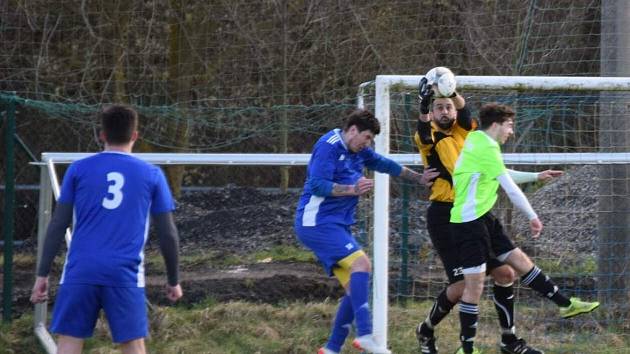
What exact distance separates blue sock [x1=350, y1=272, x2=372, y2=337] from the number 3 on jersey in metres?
2.02

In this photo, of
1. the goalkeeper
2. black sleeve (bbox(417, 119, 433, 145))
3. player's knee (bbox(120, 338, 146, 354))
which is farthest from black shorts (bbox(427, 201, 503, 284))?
player's knee (bbox(120, 338, 146, 354))

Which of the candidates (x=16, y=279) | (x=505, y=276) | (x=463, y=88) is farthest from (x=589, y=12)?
(x=16, y=279)

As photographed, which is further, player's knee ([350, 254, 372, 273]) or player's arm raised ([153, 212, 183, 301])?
player's knee ([350, 254, 372, 273])

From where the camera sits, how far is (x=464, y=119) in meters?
7.24

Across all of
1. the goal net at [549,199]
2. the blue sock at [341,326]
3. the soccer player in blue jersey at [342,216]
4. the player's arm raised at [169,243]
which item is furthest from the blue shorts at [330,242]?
the player's arm raised at [169,243]

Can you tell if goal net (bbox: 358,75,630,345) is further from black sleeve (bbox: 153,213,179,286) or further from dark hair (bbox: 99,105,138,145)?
dark hair (bbox: 99,105,138,145)

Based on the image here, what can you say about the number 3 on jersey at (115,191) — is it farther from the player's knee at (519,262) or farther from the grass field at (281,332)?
the player's knee at (519,262)

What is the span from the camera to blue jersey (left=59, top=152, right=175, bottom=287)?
5320mm

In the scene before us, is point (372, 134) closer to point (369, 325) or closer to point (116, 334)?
point (369, 325)

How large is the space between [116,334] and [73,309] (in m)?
0.25

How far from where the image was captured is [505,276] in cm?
726

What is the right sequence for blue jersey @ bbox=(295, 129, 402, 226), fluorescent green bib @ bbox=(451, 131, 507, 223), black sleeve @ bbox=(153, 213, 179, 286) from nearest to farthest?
black sleeve @ bbox=(153, 213, 179, 286) < fluorescent green bib @ bbox=(451, 131, 507, 223) < blue jersey @ bbox=(295, 129, 402, 226)

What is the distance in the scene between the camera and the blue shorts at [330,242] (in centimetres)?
693

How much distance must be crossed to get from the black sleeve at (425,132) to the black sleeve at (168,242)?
2.33 metres
